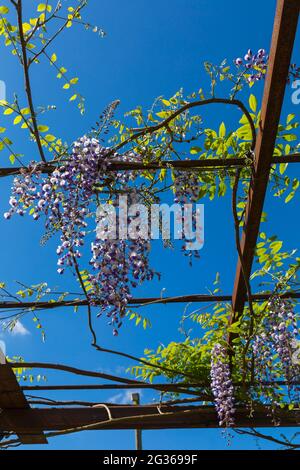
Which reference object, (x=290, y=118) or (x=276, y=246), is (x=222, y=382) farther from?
(x=290, y=118)

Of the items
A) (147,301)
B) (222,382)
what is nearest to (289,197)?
(147,301)

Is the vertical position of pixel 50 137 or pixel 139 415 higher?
pixel 50 137

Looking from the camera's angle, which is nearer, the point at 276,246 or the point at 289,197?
the point at 289,197

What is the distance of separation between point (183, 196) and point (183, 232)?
0.63ft

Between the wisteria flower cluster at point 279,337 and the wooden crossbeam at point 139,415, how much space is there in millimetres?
630

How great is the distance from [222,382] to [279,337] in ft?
1.92

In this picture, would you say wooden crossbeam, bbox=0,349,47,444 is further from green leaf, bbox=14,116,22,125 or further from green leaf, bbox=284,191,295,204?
green leaf, bbox=284,191,295,204

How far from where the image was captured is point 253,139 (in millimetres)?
2781

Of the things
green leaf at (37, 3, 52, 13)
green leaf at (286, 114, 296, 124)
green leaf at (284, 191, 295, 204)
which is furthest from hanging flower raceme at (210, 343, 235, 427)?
green leaf at (37, 3, 52, 13)

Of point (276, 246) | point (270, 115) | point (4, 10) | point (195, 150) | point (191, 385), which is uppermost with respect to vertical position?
point (4, 10)

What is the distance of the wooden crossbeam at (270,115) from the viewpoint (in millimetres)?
2232

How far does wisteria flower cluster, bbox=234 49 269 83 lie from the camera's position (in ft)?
9.02

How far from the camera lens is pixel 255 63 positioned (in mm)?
2768
